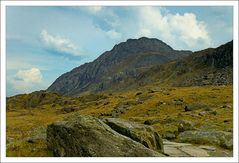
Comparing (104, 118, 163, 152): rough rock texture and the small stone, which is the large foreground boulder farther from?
the small stone

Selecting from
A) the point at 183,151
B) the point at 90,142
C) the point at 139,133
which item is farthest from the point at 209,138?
the point at 90,142

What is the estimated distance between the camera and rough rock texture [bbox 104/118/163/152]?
80.4 ft

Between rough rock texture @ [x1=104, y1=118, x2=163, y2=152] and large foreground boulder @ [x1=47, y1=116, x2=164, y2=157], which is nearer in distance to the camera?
large foreground boulder @ [x1=47, y1=116, x2=164, y2=157]

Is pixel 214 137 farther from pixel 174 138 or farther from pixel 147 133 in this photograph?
pixel 147 133

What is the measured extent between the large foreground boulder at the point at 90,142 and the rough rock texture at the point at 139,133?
8.48ft

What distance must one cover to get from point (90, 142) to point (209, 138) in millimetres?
12225

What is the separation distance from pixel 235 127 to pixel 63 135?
11040 millimetres

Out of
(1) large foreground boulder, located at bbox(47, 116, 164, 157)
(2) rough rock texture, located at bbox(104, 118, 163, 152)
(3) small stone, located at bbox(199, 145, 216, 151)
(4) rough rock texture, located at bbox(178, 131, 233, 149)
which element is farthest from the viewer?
(4) rough rock texture, located at bbox(178, 131, 233, 149)

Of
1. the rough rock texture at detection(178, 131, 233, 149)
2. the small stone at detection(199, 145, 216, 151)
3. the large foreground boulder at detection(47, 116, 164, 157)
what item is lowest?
the small stone at detection(199, 145, 216, 151)

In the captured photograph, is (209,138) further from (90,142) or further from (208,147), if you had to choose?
(90,142)

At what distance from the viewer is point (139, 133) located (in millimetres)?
24688

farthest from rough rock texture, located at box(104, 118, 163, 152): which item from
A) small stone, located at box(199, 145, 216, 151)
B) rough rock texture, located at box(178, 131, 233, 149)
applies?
rough rock texture, located at box(178, 131, 233, 149)

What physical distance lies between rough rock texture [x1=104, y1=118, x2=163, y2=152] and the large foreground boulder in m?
2.59

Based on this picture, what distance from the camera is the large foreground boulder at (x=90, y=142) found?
69.2 feet
